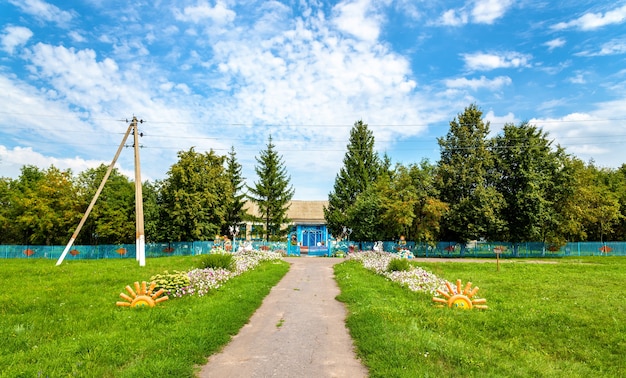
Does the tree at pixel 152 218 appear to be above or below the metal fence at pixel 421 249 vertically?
above

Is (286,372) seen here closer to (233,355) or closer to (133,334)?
(233,355)

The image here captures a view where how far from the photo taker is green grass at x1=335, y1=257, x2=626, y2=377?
225 inches

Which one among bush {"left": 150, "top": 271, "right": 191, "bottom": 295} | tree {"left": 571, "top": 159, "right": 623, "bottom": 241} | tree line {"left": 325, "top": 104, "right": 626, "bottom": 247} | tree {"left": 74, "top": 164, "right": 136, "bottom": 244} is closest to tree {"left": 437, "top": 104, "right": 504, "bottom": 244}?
tree line {"left": 325, "top": 104, "right": 626, "bottom": 247}

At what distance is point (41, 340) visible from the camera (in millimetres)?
6469

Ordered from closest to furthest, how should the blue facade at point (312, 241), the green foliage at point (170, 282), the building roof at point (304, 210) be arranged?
the green foliage at point (170, 282) → the blue facade at point (312, 241) → the building roof at point (304, 210)

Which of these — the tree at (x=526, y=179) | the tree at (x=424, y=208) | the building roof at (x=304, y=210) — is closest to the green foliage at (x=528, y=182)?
the tree at (x=526, y=179)

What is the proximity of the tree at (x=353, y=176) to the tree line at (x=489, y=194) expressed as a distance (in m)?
8.06

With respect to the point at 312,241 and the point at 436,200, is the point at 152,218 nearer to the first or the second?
the point at 312,241

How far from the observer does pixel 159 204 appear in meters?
39.2

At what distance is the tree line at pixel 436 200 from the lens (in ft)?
106

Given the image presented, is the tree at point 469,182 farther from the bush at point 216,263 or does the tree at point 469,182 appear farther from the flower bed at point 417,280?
the bush at point 216,263

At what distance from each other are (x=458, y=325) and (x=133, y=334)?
6.38 metres

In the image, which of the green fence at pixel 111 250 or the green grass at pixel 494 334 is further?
the green fence at pixel 111 250

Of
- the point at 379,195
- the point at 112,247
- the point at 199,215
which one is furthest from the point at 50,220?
the point at 379,195
